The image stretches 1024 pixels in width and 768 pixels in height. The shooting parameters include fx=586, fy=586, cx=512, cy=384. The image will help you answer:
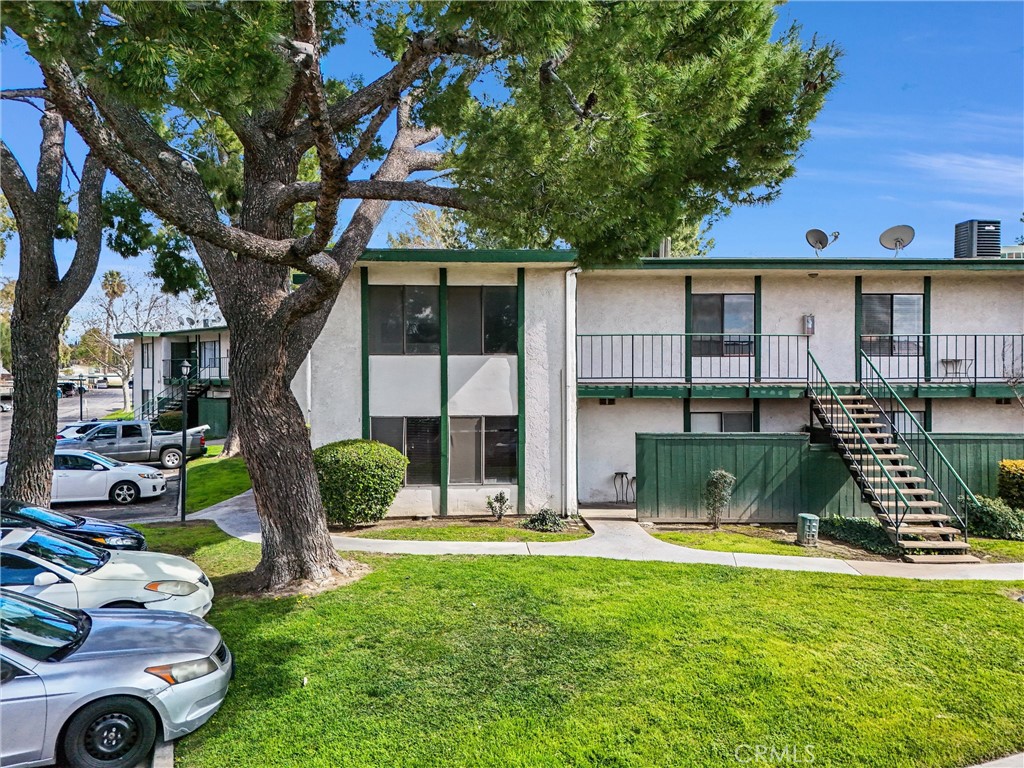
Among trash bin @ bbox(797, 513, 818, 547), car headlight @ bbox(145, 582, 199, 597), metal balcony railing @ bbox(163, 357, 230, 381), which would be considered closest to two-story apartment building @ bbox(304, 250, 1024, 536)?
trash bin @ bbox(797, 513, 818, 547)

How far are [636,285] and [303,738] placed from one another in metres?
12.4

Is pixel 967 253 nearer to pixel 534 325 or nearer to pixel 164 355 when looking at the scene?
pixel 534 325

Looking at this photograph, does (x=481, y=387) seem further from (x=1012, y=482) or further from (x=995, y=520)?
(x=1012, y=482)

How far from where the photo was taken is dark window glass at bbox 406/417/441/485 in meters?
12.7

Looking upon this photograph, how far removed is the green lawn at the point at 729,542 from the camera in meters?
10.3

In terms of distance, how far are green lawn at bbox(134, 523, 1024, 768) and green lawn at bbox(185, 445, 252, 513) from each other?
8249mm

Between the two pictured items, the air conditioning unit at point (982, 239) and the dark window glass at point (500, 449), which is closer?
the dark window glass at point (500, 449)

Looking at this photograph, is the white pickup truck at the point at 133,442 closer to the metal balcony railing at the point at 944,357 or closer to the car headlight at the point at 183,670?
the car headlight at the point at 183,670

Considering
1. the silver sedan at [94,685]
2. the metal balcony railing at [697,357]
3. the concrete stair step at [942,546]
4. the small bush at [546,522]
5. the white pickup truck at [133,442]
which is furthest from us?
the white pickup truck at [133,442]

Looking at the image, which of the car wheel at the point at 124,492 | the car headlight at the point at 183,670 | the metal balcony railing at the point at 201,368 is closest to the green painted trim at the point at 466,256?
the car headlight at the point at 183,670

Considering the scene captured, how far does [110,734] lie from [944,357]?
1805 cm

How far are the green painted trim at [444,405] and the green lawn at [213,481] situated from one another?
4752 millimetres

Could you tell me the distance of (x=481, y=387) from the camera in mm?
12703

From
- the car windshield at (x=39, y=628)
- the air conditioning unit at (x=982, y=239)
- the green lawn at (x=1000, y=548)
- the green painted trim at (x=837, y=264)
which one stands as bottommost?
the green lawn at (x=1000, y=548)
